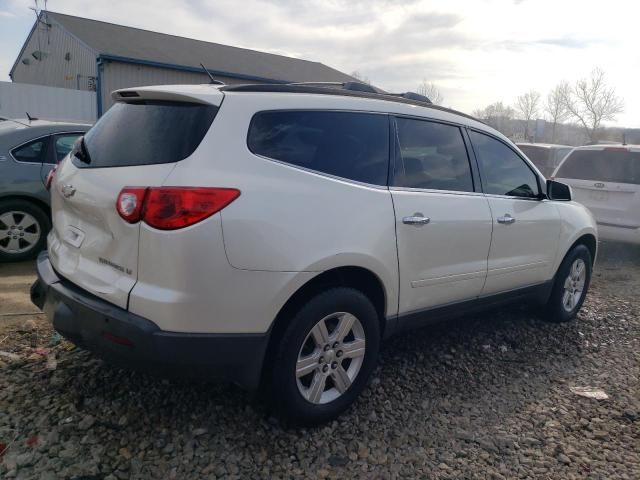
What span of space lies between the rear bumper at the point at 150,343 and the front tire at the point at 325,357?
16 cm

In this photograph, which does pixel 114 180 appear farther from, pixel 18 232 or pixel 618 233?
pixel 618 233

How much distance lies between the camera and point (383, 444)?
2848 millimetres

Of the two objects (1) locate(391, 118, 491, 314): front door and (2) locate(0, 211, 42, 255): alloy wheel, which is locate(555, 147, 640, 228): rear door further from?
(2) locate(0, 211, 42, 255): alloy wheel

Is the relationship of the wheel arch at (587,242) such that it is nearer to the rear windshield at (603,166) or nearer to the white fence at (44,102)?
the rear windshield at (603,166)

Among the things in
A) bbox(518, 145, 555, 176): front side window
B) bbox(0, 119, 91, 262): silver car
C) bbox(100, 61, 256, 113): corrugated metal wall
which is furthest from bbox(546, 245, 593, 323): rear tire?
bbox(100, 61, 256, 113): corrugated metal wall

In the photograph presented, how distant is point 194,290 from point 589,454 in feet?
7.63

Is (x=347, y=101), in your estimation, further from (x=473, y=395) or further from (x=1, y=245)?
(x=1, y=245)

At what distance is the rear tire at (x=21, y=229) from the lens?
5.51 m

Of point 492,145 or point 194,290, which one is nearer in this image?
point 194,290

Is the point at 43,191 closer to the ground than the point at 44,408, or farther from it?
farther from it

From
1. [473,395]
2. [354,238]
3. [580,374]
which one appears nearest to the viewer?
[354,238]

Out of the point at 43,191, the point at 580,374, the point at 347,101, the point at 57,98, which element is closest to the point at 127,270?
the point at 347,101

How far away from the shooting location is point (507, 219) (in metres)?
3.89

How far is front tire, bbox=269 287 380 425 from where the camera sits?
2.67m
